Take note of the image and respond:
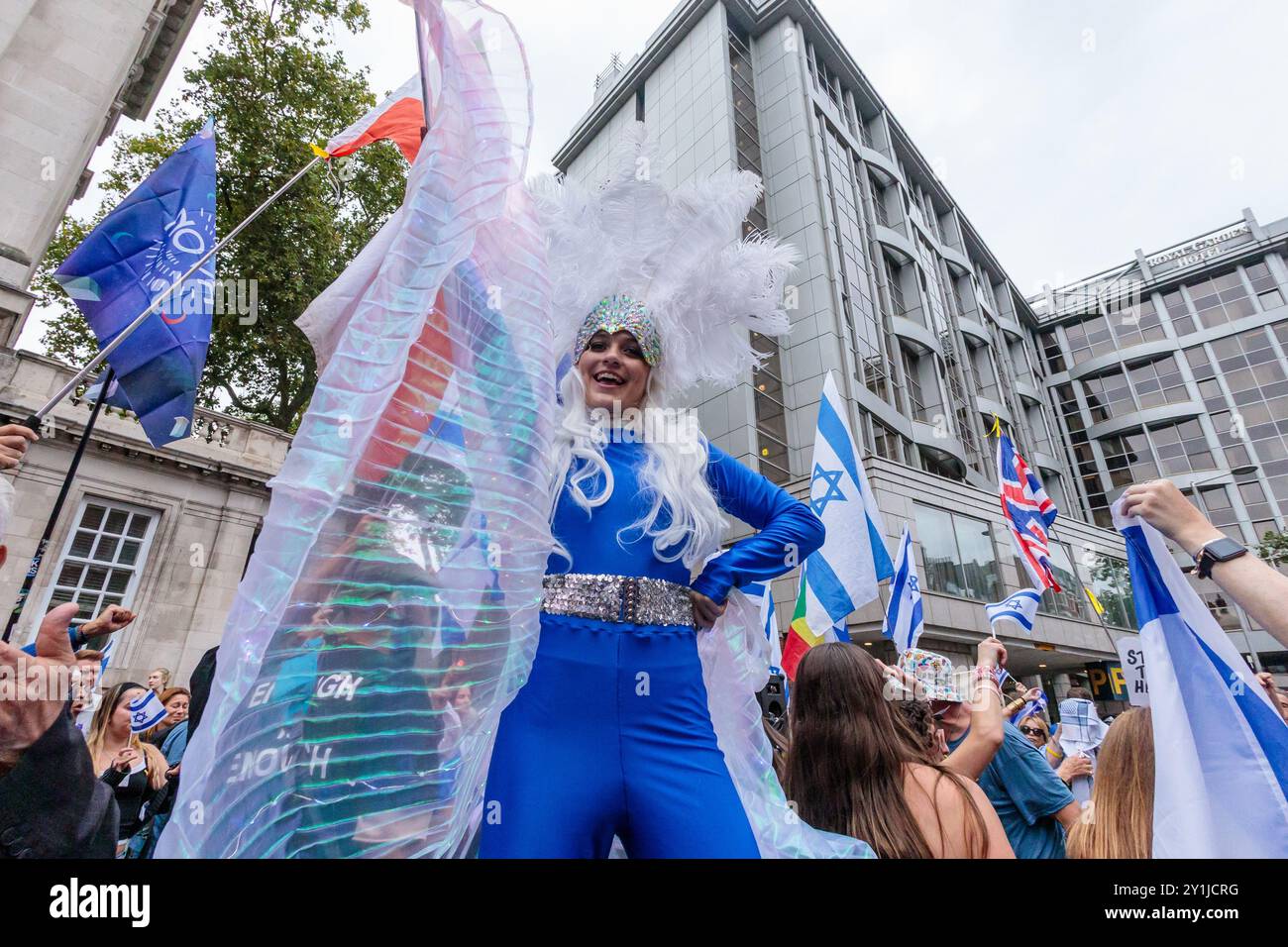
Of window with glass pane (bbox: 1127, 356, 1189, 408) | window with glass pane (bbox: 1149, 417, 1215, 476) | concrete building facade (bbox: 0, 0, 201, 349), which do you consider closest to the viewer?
concrete building facade (bbox: 0, 0, 201, 349)

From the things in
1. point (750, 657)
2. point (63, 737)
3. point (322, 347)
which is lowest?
point (63, 737)

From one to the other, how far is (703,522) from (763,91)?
90.7 ft

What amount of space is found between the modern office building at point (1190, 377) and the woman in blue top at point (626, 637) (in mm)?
38362

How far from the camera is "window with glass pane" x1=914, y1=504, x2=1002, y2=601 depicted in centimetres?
1783

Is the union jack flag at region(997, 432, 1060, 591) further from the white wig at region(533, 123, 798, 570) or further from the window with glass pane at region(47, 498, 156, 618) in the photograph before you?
the window with glass pane at region(47, 498, 156, 618)

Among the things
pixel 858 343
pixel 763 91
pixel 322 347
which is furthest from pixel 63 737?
pixel 763 91

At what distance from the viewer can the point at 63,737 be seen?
1.59 m

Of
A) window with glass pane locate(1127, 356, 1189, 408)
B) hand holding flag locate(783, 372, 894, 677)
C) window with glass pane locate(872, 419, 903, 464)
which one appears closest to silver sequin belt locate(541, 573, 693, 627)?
hand holding flag locate(783, 372, 894, 677)

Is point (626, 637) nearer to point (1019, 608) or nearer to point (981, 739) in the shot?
point (981, 739)

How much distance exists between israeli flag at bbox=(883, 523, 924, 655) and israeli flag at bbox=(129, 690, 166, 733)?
220 inches

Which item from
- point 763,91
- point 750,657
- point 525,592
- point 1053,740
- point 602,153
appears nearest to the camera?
point 525,592

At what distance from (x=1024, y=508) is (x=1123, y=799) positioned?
745cm

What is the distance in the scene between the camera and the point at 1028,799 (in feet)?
8.87

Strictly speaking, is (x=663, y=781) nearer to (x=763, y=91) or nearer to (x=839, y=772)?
(x=839, y=772)
